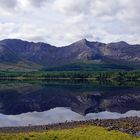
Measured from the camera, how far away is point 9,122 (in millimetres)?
93562

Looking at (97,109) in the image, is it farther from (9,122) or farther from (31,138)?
(31,138)

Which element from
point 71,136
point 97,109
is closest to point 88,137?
point 71,136

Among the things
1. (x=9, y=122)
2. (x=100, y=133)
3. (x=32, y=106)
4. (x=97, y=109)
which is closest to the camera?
(x=100, y=133)

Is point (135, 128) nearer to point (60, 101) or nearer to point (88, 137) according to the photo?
point (88, 137)

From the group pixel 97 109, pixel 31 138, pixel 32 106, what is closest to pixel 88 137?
pixel 31 138

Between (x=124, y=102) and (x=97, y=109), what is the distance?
79.7 ft

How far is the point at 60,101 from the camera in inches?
5979

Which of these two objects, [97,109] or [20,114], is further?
[97,109]

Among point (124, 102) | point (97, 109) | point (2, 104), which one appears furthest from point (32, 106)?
point (124, 102)

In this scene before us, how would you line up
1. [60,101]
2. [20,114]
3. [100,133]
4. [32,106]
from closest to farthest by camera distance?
1. [100,133]
2. [20,114]
3. [32,106]
4. [60,101]

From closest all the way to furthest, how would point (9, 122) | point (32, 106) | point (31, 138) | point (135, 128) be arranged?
1. point (31, 138)
2. point (135, 128)
3. point (9, 122)
4. point (32, 106)

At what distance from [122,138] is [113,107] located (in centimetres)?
7440

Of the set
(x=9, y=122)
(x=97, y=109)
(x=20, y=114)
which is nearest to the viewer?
(x=9, y=122)

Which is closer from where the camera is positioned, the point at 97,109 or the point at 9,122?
the point at 9,122
